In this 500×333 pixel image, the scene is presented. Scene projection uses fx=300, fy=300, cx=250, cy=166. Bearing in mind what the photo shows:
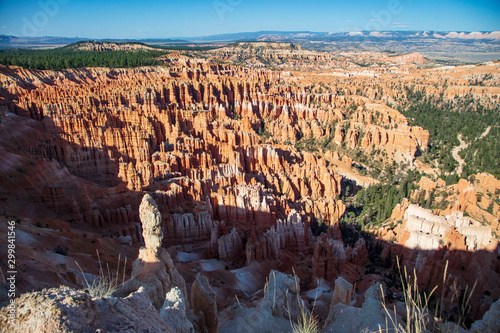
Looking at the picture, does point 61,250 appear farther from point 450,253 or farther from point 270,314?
point 450,253

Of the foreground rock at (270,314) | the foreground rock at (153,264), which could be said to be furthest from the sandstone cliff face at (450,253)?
the foreground rock at (153,264)

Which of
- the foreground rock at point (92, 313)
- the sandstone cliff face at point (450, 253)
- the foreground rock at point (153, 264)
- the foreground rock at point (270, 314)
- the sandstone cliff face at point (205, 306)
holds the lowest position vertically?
the sandstone cliff face at point (450, 253)

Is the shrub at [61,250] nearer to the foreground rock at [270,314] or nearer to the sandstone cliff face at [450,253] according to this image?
the foreground rock at [270,314]

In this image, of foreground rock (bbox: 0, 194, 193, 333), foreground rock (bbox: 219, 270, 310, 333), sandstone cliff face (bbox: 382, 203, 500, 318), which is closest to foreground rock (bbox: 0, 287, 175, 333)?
foreground rock (bbox: 0, 194, 193, 333)

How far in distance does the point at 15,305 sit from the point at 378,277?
61.4 ft

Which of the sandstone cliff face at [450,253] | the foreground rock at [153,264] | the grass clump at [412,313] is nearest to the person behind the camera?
the grass clump at [412,313]

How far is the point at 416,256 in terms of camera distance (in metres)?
18.6

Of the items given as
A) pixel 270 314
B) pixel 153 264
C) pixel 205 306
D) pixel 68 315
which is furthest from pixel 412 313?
pixel 68 315

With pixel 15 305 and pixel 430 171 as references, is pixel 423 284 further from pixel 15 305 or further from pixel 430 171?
pixel 430 171

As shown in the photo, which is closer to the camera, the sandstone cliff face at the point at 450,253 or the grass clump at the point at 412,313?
the grass clump at the point at 412,313

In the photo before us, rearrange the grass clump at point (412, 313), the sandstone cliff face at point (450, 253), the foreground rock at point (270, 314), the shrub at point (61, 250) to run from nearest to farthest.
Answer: the grass clump at point (412, 313) → the foreground rock at point (270, 314) → the shrub at point (61, 250) → the sandstone cliff face at point (450, 253)

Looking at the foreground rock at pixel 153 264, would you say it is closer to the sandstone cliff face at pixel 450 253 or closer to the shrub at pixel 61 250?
the shrub at pixel 61 250

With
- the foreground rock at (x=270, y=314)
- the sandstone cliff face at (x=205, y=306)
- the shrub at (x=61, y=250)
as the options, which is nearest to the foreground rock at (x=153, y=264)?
the sandstone cliff face at (x=205, y=306)

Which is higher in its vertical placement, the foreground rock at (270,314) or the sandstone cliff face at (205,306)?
the sandstone cliff face at (205,306)
